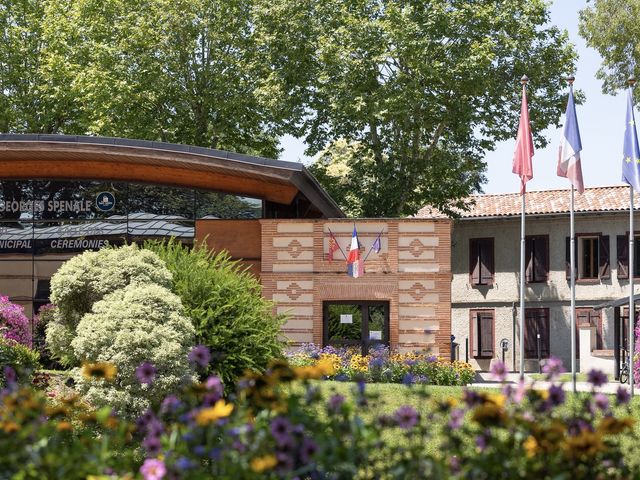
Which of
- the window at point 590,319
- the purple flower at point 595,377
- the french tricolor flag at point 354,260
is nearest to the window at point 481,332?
the window at point 590,319

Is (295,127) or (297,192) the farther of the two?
(295,127)

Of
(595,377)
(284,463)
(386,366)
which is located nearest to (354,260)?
(386,366)

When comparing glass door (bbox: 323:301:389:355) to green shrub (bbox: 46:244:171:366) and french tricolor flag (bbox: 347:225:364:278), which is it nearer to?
french tricolor flag (bbox: 347:225:364:278)

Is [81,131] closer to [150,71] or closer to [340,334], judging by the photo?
[150,71]

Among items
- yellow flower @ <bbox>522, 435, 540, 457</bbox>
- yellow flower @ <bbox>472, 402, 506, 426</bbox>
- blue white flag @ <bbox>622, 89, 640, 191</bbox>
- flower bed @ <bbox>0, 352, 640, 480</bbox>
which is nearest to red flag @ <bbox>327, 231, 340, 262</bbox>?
blue white flag @ <bbox>622, 89, 640, 191</bbox>

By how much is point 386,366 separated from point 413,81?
1409 cm

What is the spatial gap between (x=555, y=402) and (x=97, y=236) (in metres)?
22.4

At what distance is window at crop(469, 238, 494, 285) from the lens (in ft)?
149

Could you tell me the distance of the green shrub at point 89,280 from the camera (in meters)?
17.6

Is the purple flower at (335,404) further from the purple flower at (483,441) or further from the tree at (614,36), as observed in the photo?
the tree at (614,36)

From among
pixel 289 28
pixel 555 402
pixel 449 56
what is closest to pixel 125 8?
pixel 289 28

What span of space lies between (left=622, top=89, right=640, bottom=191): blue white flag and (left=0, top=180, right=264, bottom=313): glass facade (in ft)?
27.6

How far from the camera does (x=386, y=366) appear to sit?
84.1ft

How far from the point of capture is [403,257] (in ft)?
88.7
